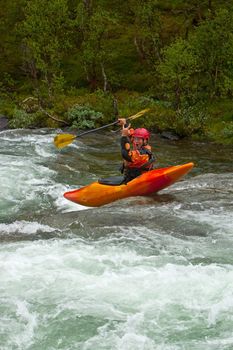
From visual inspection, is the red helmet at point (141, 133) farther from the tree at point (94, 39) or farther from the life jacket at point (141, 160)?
the tree at point (94, 39)

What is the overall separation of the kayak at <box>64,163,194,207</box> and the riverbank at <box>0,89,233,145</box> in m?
9.43

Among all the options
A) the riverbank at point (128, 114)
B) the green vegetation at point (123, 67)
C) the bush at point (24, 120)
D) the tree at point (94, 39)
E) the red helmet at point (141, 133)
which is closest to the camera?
the red helmet at point (141, 133)

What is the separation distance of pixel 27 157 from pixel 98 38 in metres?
11.2

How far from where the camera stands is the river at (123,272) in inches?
230

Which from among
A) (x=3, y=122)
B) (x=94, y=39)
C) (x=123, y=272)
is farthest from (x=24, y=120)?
(x=123, y=272)

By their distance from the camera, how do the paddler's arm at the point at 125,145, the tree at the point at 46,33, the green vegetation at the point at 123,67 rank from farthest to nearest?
the tree at the point at 46,33, the green vegetation at the point at 123,67, the paddler's arm at the point at 125,145

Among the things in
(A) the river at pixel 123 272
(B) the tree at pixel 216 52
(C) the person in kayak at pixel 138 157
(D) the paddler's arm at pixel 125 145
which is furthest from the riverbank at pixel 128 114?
(D) the paddler's arm at pixel 125 145

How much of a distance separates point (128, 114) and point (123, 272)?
16.2 metres

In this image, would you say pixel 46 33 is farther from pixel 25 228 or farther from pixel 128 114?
pixel 25 228

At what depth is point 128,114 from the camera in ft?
75.0

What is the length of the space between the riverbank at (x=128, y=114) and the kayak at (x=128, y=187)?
943 cm

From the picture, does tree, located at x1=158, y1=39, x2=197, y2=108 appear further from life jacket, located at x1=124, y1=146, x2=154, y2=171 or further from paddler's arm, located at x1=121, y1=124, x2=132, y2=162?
paddler's arm, located at x1=121, y1=124, x2=132, y2=162

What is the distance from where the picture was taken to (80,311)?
20.6 ft

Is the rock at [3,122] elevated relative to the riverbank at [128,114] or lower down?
lower down
